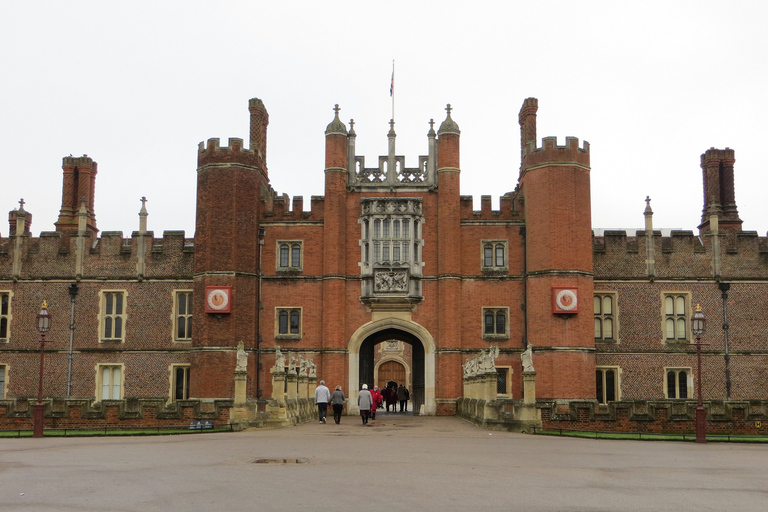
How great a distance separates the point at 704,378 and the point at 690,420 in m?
11.0

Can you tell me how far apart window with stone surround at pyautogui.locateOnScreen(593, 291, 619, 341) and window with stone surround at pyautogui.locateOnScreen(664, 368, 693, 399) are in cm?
251

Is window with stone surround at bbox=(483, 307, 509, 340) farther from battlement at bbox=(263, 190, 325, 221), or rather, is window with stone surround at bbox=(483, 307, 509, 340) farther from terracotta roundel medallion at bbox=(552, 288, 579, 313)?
battlement at bbox=(263, 190, 325, 221)

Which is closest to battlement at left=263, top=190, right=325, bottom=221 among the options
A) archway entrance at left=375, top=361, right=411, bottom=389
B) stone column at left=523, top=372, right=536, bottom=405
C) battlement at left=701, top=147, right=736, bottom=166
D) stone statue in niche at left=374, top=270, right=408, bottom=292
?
stone statue in niche at left=374, top=270, right=408, bottom=292

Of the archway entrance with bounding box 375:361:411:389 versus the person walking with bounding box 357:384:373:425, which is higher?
the archway entrance with bounding box 375:361:411:389

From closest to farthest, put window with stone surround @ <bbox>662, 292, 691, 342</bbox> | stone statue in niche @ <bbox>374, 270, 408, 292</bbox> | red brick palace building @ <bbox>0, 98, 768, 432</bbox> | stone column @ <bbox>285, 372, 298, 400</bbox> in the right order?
stone column @ <bbox>285, 372, 298, 400</bbox>, red brick palace building @ <bbox>0, 98, 768, 432</bbox>, stone statue in niche @ <bbox>374, 270, 408, 292</bbox>, window with stone surround @ <bbox>662, 292, 691, 342</bbox>

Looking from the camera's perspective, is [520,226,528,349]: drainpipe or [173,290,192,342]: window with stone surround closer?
[520,226,528,349]: drainpipe

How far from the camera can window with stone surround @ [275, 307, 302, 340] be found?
33.7 meters

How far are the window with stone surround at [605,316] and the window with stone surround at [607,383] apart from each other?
3.96 feet

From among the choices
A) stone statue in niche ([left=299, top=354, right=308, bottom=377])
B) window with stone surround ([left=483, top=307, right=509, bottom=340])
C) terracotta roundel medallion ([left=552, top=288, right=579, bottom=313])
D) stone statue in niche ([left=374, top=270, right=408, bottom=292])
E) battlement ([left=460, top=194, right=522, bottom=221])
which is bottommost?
stone statue in niche ([left=299, top=354, right=308, bottom=377])

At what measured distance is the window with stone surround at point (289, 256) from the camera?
1342 inches

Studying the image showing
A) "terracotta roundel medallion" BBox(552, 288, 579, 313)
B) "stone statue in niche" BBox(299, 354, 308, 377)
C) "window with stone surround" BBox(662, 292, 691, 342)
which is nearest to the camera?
"stone statue in niche" BBox(299, 354, 308, 377)

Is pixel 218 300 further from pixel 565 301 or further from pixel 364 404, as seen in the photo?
pixel 565 301

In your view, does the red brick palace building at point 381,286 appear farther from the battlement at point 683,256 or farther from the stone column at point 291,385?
the stone column at point 291,385

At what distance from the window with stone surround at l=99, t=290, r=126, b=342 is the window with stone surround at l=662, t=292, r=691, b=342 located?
21432 millimetres
